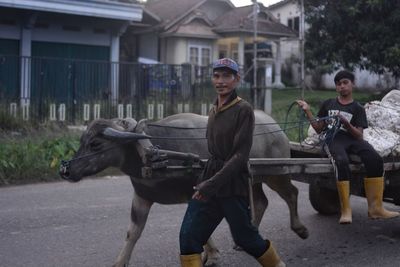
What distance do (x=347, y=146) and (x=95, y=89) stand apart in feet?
33.6

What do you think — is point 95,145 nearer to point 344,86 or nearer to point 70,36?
point 344,86

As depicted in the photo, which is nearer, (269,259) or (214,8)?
(269,259)

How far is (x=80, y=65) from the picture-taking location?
15328 millimetres

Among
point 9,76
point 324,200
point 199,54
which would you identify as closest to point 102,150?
point 324,200

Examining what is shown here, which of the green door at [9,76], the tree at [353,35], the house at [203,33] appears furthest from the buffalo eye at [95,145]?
the house at [203,33]

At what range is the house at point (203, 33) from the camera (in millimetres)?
27516

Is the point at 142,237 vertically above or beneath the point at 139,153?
beneath

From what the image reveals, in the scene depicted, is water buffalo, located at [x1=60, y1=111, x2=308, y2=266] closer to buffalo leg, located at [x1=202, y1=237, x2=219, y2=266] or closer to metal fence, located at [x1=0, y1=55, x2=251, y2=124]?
buffalo leg, located at [x1=202, y1=237, x2=219, y2=266]

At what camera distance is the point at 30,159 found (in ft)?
34.1

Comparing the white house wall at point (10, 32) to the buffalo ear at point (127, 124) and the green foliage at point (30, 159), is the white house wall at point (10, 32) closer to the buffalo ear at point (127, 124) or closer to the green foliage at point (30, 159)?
the green foliage at point (30, 159)

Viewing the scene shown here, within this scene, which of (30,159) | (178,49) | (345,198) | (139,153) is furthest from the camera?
(178,49)

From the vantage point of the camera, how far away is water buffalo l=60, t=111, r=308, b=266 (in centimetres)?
497

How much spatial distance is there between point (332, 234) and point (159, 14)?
24356 millimetres

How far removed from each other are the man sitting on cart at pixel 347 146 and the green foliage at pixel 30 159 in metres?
5.52
